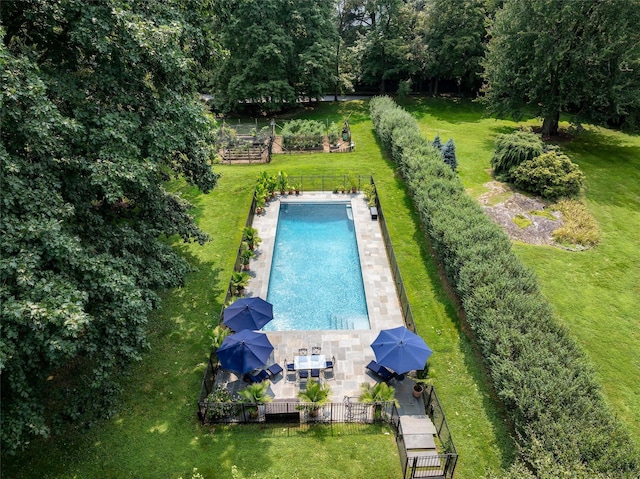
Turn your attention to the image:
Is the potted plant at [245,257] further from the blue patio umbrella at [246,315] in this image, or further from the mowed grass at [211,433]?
the blue patio umbrella at [246,315]

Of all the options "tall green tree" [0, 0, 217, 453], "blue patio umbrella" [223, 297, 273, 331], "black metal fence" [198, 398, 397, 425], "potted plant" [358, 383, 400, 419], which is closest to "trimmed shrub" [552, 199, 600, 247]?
"potted plant" [358, 383, 400, 419]

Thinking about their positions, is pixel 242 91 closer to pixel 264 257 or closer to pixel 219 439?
pixel 264 257

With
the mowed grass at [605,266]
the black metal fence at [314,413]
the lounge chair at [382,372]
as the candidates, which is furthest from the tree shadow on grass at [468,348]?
the mowed grass at [605,266]

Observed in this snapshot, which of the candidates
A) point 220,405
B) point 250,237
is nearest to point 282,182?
point 250,237

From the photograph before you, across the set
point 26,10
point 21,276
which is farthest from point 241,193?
point 21,276

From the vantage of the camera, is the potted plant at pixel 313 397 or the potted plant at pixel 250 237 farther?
the potted plant at pixel 250 237
